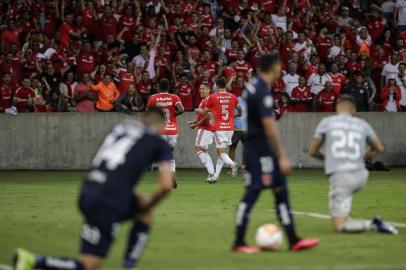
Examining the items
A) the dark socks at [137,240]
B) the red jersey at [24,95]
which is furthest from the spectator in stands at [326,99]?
the dark socks at [137,240]

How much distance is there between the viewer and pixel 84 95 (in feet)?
95.7

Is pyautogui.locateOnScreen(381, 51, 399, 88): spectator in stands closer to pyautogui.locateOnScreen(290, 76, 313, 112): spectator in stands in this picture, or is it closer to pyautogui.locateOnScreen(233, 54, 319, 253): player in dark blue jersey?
pyautogui.locateOnScreen(290, 76, 313, 112): spectator in stands

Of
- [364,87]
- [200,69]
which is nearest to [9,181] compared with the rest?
[200,69]

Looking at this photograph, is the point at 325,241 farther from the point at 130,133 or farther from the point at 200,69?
the point at 200,69

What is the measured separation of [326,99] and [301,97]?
0.75 meters

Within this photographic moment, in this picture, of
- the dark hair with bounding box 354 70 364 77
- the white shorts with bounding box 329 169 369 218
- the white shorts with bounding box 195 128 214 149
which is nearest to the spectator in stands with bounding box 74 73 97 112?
the white shorts with bounding box 195 128 214 149

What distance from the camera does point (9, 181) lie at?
24531 millimetres

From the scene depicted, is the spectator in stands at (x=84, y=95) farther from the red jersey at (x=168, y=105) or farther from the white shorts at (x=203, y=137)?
the red jersey at (x=168, y=105)

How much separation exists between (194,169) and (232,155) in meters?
1.93

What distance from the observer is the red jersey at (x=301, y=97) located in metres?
30.4

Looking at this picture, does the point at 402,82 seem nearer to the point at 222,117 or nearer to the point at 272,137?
the point at 222,117

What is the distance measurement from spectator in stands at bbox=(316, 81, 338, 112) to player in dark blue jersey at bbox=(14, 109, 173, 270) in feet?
69.6

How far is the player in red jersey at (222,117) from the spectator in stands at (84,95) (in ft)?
19.0

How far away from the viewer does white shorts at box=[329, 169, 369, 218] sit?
1360cm
